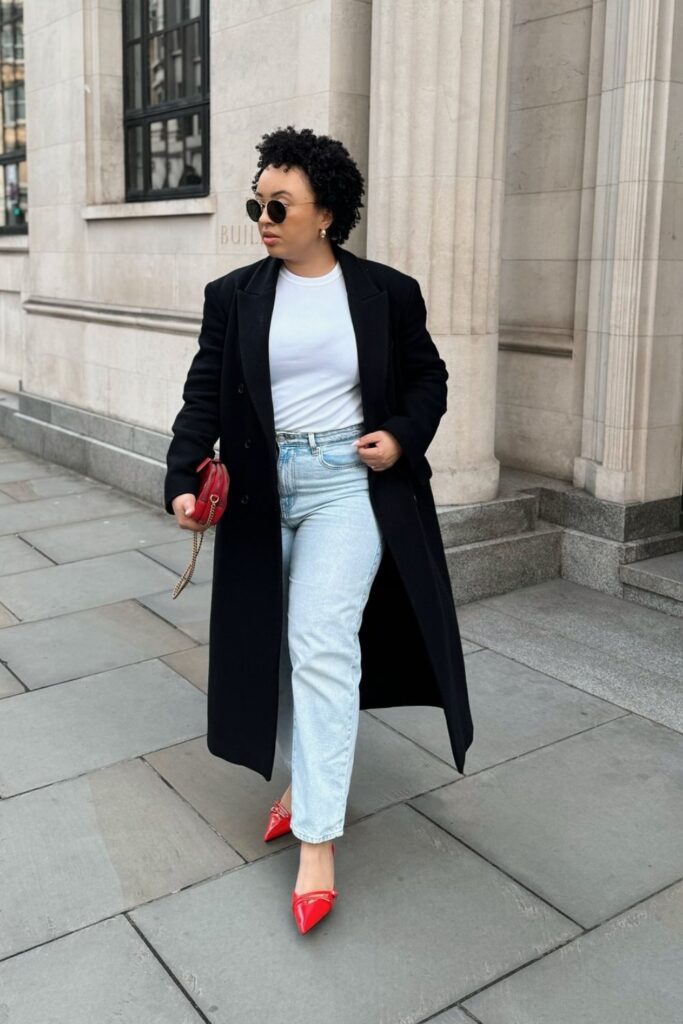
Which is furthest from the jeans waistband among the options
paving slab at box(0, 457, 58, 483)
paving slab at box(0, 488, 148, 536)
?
paving slab at box(0, 457, 58, 483)

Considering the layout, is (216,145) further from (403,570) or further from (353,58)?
(403,570)

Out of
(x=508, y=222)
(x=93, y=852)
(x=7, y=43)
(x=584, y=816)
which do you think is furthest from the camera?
(x=7, y=43)

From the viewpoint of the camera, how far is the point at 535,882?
3.22 meters

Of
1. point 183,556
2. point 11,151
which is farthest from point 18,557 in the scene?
point 11,151

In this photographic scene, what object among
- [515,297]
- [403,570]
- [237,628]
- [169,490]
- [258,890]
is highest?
[515,297]

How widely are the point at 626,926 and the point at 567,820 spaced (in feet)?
1.92

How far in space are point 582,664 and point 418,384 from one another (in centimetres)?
219

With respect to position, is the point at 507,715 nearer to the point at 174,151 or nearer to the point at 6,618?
the point at 6,618

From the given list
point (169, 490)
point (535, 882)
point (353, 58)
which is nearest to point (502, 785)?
point (535, 882)

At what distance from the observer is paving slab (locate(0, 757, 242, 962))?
10.0 feet

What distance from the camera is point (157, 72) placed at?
838cm

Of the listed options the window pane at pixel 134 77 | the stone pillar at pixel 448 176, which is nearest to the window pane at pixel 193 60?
the window pane at pixel 134 77

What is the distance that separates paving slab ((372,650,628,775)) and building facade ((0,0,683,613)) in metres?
1.03

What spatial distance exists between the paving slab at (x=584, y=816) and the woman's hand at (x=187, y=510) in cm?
130
